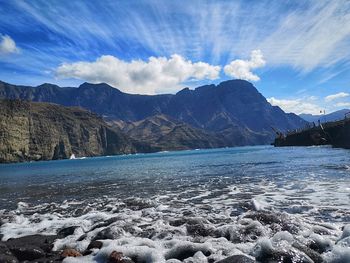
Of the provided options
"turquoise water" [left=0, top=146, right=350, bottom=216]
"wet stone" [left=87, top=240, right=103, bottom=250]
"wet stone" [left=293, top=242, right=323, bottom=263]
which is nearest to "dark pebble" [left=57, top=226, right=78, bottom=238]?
"wet stone" [left=87, top=240, right=103, bottom=250]

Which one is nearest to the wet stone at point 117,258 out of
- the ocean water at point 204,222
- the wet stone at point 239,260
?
the ocean water at point 204,222

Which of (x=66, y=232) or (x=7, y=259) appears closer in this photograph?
(x=7, y=259)

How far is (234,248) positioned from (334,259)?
2835 millimetres

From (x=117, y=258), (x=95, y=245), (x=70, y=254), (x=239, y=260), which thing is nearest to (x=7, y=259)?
(x=70, y=254)

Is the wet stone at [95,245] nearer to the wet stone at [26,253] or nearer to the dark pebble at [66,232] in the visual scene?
the wet stone at [26,253]

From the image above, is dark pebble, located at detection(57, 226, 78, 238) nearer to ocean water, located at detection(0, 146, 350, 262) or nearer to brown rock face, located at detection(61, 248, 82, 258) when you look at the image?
ocean water, located at detection(0, 146, 350, 262)

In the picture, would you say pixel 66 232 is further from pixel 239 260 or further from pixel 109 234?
pixel 239 260

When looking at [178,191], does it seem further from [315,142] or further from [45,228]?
[315,142]

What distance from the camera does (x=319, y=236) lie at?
10.9 meters

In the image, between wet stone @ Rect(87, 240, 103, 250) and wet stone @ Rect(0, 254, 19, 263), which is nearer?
wet stone @ Rect(0, 254, 19, 263)

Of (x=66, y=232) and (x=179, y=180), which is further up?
(x=179, y=180)

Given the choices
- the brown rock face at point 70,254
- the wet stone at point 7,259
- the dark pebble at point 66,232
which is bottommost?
the dark pebble at point 66,232

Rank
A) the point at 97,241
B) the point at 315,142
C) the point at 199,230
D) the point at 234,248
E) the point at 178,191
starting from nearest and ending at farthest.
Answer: the point at 234,248 < the point at 97,241 < the point at 199,230 < the point at 178,191 < the point at 315,142

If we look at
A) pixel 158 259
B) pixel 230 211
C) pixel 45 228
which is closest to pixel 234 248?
pixel 158 259
